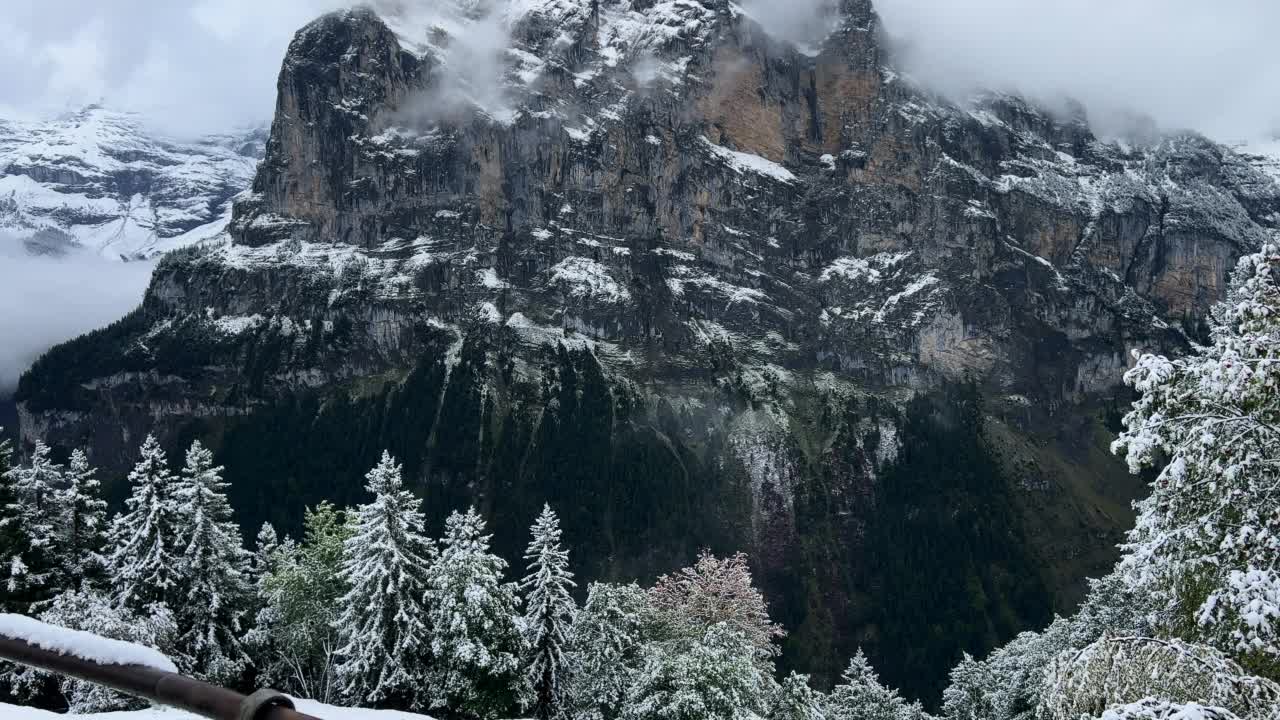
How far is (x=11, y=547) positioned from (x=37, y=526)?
1.59 meters

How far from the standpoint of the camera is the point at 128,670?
329 centimetres

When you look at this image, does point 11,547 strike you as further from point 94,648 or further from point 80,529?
point 94,648

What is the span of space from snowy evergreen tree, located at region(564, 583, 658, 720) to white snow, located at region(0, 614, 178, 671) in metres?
32.2

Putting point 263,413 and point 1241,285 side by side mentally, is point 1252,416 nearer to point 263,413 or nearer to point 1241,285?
point 1241,285

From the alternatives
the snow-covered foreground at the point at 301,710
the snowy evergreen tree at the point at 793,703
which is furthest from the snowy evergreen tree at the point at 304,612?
the snow-covered foreground at the point at 301,710

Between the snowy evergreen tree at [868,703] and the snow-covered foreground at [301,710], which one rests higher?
the snowy evergreen tree at [868,703]

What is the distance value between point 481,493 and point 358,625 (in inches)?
5461

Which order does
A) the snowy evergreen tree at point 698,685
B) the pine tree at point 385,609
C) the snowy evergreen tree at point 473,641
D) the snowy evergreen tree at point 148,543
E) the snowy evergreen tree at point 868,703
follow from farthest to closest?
the snowy evergreen tree at point 868,703
the snowy evergreen tree at point 148,543
the pine tree at point 385,609
the snowy evergreen tree at point 473,641
the snowy evergreen tree at point 698,685

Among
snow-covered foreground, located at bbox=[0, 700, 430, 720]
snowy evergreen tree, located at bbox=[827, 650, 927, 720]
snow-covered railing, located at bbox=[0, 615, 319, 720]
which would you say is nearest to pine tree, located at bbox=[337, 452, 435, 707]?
snow-covered foreground, located at bbox=[0, 700, 430, 720]

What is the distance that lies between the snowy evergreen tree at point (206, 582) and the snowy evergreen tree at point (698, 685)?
57.1 ft

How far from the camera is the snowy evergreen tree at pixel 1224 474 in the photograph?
9805 mm

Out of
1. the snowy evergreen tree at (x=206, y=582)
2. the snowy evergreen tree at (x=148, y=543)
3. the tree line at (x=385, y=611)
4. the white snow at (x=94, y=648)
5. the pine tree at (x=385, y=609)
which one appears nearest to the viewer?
the white snow at (x=94, y=648)

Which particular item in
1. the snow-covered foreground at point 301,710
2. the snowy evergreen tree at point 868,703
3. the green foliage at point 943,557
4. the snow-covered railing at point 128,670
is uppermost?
the green foliage at point 943,557

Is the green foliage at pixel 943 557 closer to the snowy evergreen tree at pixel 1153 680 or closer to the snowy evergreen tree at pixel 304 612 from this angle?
the snowy evergreen tree at pixel 304 612
